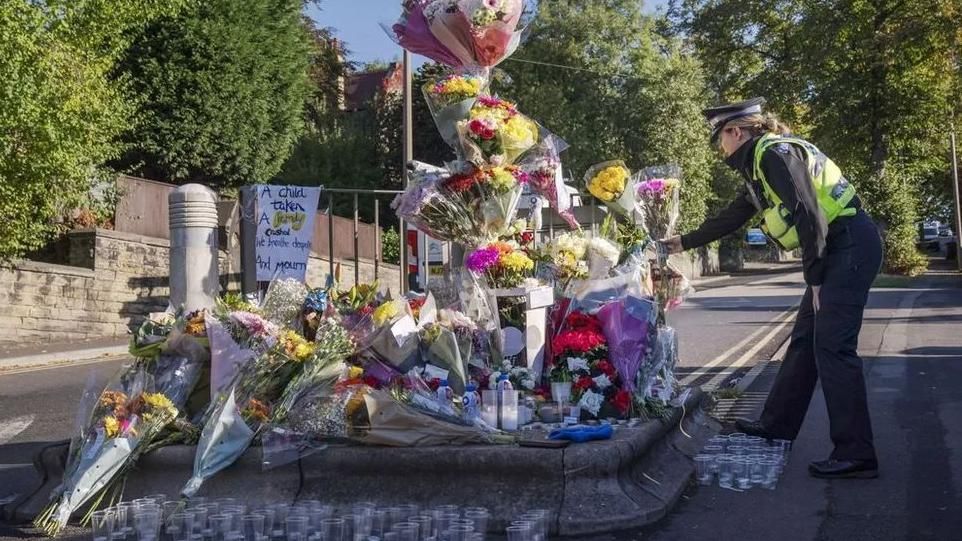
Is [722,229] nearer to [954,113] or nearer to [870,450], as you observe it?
[870,450]

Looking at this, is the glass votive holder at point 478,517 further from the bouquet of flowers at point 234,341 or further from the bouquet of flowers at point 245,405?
the bouquet of flowers at point 234,341

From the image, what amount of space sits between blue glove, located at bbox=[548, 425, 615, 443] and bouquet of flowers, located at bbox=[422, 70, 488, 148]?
7.86 feet

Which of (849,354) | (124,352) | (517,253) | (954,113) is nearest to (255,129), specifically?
(124,352)

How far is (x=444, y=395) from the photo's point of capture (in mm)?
5973

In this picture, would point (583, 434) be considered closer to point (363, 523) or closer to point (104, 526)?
point (363, 523)

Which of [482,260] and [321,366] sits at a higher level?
[482,260]

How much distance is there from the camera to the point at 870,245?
600 cm

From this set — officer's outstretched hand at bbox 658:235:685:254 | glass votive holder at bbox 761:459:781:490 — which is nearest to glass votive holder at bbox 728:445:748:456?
glass votive holder at bbox 761:459:781:490

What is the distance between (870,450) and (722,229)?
180cm

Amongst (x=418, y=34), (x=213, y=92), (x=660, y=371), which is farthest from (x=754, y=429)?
(x=213, y=92)

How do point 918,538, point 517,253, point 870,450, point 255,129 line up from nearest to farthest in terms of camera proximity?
point 918,538 < point 870,450 < point 517,253 < point 255,129

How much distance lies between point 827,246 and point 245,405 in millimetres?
3443

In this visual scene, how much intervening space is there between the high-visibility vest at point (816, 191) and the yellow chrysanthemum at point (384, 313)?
227cm

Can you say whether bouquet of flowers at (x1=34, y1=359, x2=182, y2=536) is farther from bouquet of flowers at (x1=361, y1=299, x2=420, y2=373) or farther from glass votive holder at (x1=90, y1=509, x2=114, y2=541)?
bouquet of flowers at (x1=361, y1=299, x2=420, y2=373)
